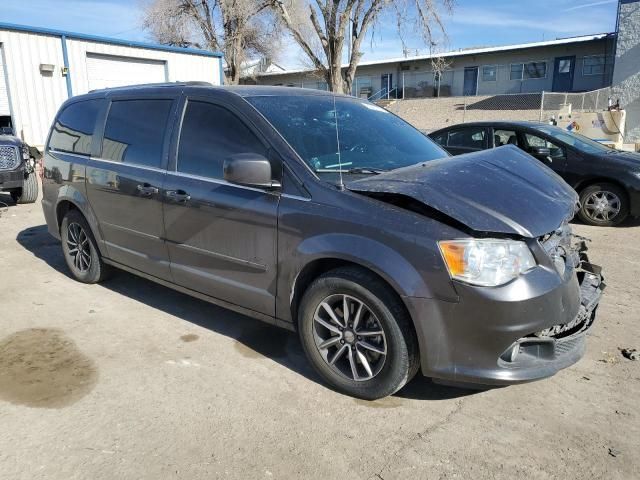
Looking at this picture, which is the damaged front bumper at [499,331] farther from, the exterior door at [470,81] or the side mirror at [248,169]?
the exterior door at [470,81]

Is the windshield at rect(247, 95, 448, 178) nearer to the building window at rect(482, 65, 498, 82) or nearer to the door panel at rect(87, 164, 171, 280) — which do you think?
the door panel at rect(87, 164, 171, 280)

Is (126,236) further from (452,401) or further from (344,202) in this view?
(452,401)

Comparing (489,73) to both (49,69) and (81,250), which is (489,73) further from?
(81,250)

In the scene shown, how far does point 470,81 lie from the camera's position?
3681cm

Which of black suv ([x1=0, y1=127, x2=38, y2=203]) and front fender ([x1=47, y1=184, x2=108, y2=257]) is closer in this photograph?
front fender ([x1=47, y1=184, x2=108, y2=257])

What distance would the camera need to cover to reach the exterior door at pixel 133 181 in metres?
4.04

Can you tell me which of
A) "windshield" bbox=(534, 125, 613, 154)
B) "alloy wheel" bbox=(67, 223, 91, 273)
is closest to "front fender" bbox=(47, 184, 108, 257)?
"alloy wheel" bbox=(67, 223, 91, 273)

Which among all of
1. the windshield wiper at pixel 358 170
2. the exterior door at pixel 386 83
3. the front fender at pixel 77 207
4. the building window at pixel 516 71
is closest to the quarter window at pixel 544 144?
the windshield wiper at pixel 358 170

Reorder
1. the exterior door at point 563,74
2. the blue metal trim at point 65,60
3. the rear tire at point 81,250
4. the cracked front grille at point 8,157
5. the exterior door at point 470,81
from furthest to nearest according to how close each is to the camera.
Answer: the exterior door at point 470,81 < the exterior door at point 563,74 < the blue metal trim at point 65,60 < the cracked front grille at point 8,157 < the rear tire at point 81,250

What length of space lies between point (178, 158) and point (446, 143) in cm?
586

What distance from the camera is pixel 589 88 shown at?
31.7 m

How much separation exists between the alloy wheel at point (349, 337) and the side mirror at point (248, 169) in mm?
846

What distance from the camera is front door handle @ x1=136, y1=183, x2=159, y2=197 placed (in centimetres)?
398

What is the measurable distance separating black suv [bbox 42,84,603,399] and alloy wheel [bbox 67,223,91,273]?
2.27 ft
